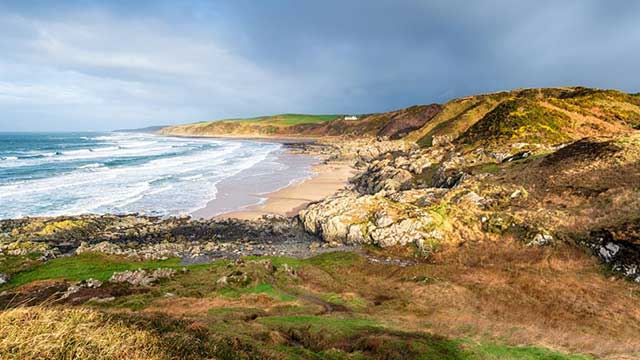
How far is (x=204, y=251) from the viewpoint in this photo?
37.1 m

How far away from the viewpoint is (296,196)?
62250mm

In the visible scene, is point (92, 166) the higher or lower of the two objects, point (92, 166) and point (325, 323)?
the lower

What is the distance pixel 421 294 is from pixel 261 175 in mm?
62799

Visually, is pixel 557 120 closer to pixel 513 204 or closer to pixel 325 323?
pixel 513 204

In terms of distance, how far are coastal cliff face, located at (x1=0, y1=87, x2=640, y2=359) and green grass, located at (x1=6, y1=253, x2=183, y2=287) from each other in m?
0.22

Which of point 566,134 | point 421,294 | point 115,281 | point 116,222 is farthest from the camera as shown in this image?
point 566,134

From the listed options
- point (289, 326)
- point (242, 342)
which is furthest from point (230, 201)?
point (242, 342)

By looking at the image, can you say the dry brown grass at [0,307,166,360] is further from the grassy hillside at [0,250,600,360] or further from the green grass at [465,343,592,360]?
the green grass at [465,343,592,360]

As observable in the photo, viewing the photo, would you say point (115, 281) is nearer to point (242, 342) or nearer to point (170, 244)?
point (170, 244)

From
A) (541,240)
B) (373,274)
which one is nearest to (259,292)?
(373,274)

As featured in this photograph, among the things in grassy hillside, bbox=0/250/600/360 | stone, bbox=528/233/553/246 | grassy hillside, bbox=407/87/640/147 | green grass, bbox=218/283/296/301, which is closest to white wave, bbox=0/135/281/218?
grassy hillside, bbox=0/250/600/360

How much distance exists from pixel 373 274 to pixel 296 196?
3390 centimetres

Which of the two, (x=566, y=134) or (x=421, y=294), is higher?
(x=566, y=134)

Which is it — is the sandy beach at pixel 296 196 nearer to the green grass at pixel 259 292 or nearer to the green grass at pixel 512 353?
the green grass at pixel 259 292
